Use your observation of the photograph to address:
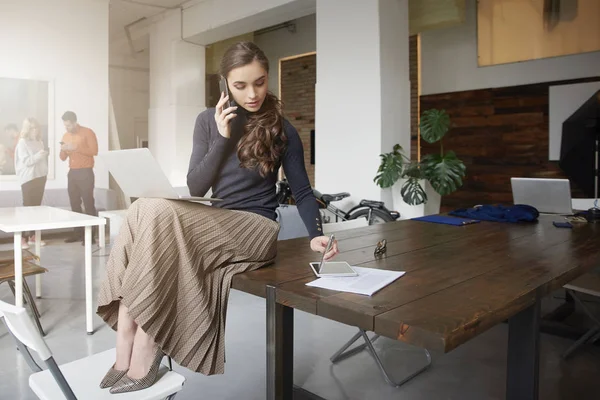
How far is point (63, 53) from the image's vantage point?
5984 millimetres

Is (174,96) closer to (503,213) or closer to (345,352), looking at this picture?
(503,213)

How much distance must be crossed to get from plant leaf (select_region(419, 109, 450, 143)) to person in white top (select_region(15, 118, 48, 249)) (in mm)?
4382

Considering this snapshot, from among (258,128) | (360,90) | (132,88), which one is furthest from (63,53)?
(258,128)

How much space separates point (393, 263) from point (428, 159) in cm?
376

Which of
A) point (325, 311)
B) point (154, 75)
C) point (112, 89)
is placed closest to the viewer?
point (325, 311)

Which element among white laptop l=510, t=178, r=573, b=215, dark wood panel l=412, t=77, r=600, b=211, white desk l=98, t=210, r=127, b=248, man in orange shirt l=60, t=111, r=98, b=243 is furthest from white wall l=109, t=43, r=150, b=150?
white laptop l=510, t=178, r=573, b=215

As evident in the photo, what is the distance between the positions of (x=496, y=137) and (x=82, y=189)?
5.53m

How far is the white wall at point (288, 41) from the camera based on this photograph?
9.31 m

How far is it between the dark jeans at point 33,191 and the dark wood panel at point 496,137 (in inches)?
212

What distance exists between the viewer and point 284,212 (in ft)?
14.3

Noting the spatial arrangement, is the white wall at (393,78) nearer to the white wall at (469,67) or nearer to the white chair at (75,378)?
the white wall at (469,67)

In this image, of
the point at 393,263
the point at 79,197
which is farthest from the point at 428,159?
the point at 79,197

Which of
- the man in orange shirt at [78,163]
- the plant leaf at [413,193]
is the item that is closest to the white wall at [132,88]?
the man in orange shirt at [78,163]

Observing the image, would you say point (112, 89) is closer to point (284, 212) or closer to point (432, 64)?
point (284, 212)
